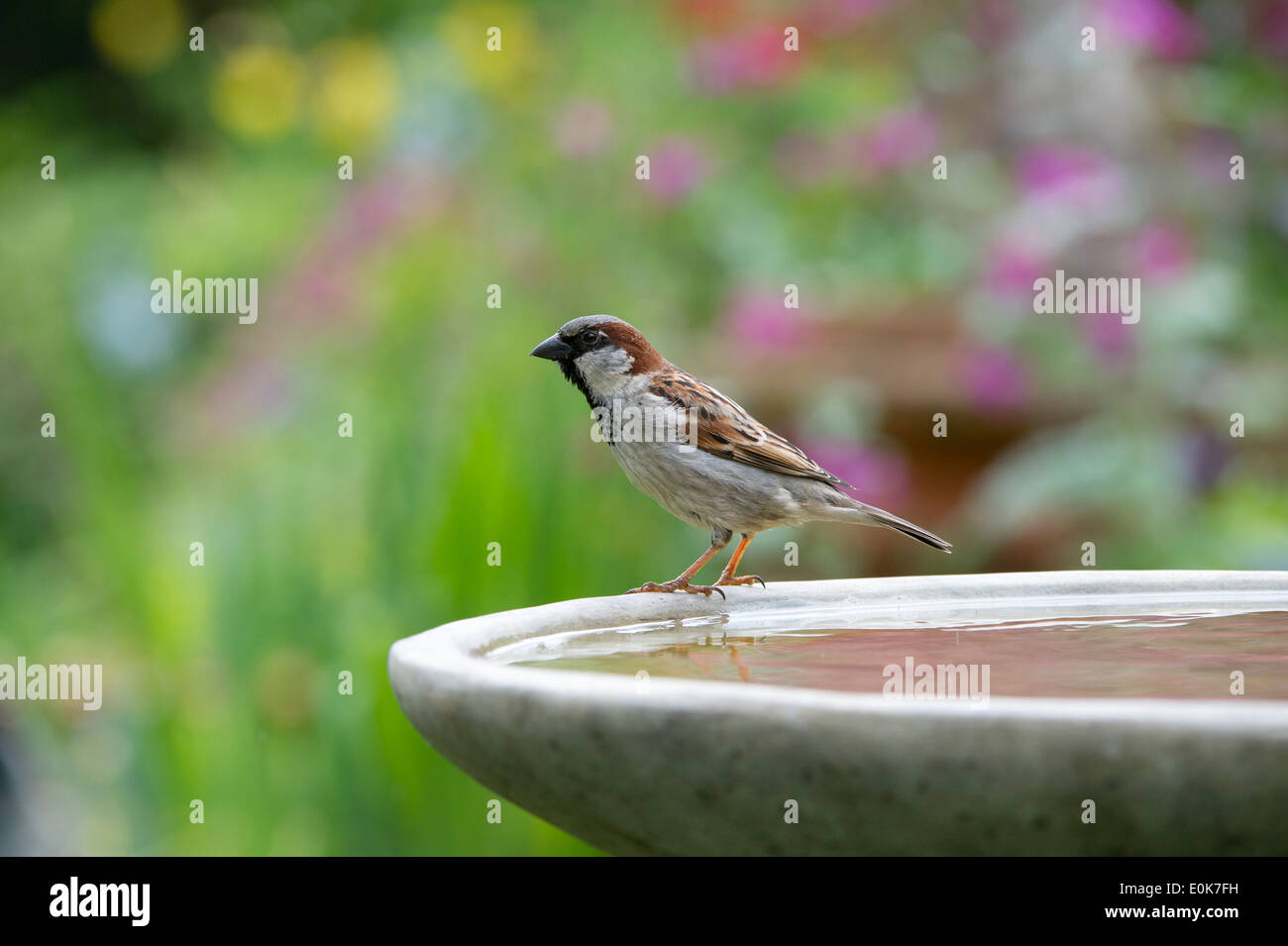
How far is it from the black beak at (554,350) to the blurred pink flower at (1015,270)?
7.53 ft

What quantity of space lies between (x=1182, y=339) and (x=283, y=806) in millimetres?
3469

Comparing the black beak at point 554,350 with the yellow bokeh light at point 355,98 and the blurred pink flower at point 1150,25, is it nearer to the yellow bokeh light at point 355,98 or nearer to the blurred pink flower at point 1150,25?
the blurred pink flower at point 1150,25

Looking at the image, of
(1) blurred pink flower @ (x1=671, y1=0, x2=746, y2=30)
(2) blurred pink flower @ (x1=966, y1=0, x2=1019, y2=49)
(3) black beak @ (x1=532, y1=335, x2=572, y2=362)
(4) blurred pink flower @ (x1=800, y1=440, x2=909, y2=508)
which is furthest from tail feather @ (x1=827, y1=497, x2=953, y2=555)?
(2) blurred pink flower @ (x1=966, y1=0, x2=1019, y2=49)

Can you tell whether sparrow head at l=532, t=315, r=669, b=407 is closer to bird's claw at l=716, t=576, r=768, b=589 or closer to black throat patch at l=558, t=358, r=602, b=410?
black throat patch at l=558, t=358, r=602, b=410

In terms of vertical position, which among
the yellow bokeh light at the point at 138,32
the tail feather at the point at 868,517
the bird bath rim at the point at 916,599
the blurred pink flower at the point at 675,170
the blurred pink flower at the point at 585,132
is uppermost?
the yellow bokeh light at the point at 138,32

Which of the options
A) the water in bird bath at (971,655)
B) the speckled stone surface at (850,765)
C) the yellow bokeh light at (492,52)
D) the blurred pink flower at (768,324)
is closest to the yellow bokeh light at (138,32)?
the yellow bokeh light at (492,52)

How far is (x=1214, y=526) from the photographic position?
4773 millimetres

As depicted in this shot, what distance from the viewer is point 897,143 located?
6020 mm

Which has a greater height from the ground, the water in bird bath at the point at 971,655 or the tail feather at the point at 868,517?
the tail feather at the point at 868,517

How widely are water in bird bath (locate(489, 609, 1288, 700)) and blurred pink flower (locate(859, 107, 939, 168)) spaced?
12.1 feet

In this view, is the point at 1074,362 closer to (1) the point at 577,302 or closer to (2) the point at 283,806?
(1) the point at 577,302

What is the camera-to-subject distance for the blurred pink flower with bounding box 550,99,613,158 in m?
6.11

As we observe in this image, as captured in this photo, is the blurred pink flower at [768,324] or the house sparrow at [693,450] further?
the blurred pink flower at [768,324]

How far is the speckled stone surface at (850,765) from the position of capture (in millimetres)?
1390
